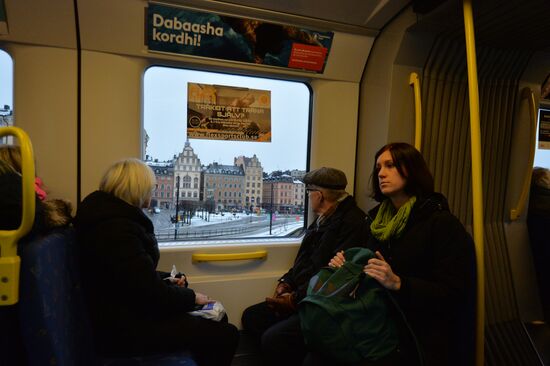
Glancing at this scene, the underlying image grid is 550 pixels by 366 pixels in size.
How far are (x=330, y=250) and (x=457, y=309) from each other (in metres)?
0.78

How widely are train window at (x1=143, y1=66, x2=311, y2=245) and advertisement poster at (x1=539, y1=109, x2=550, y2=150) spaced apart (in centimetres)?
232

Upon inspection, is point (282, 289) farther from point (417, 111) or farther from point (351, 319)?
point (417, 111)

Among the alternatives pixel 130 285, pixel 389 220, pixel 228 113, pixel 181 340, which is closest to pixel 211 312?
pixel 181 340

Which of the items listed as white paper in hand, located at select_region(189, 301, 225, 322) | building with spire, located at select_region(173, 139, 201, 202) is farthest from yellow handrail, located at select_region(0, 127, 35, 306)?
building with spire, located at select_region(173, 139, 201, 202)

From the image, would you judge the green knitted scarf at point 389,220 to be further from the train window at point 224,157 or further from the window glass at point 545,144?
the window glass at point 545,144

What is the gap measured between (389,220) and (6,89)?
2290 mm

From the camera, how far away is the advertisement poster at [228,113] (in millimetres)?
2359

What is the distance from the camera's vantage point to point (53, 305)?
3.81 feet

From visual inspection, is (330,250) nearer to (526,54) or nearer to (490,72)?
(490,72)

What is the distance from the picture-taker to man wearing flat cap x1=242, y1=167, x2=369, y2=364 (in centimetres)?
218

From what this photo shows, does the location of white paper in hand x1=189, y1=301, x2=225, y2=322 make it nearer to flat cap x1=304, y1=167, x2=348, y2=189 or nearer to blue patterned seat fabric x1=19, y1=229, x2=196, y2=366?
blue patterned seat fabric x1=19, y1=229, x2=196, y2=366

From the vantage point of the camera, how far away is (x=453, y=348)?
1.64 meters

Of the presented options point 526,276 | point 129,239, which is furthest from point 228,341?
point 526,276

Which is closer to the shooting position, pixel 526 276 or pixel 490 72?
pixel 490 72
